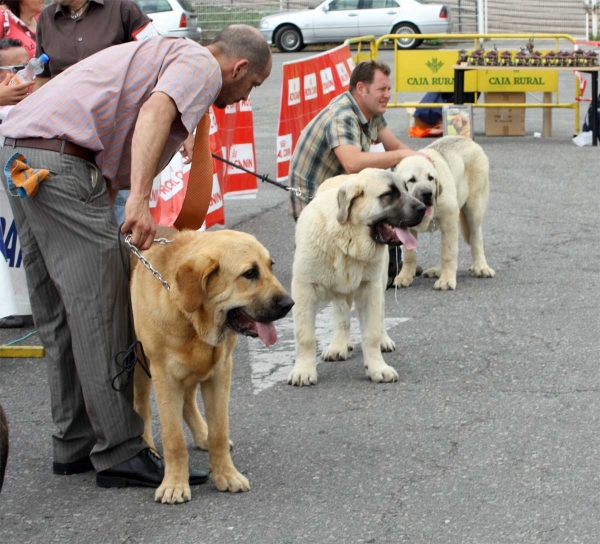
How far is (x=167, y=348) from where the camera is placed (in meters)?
4.01

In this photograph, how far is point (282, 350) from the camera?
6359mm

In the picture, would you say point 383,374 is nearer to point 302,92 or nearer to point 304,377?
point 304,377

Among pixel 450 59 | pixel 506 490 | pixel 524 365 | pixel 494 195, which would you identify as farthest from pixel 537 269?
pixel 450 59

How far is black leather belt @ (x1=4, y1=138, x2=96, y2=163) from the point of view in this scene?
4.03m

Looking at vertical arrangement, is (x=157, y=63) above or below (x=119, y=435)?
above

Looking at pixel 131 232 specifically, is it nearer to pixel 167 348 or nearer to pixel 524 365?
pixel 167 348

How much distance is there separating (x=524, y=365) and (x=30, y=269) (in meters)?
2.92

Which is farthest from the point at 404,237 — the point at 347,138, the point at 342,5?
the point at 342,5

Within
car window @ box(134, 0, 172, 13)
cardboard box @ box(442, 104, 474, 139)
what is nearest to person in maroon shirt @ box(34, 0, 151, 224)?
cardboard box @ box(442, 104, 474, 139)

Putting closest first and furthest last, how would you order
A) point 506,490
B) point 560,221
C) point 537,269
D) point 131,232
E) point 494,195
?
point 131,232 < point 506,490 < point 537,269 < point 560,221 < point 494,195

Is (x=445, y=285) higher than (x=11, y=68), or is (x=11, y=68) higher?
(x=11, y=68)

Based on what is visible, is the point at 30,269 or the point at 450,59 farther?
the point at 450,59

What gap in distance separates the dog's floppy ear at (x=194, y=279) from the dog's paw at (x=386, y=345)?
2533 millimetres

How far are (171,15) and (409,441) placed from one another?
71.3 ft
